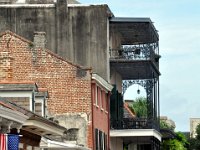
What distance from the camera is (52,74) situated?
54.2m

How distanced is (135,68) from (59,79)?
10.1 m

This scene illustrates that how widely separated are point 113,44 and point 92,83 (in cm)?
967

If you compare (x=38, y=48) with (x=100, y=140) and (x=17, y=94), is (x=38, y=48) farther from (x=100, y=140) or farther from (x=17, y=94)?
(x=17, y=94)

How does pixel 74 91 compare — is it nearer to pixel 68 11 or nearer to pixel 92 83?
pixel 92 83

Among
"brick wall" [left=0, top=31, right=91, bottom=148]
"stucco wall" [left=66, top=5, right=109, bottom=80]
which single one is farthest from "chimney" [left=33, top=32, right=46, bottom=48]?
"stucco wall" [left=66, top=5, right=109, bottom=80]

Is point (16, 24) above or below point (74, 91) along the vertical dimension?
above

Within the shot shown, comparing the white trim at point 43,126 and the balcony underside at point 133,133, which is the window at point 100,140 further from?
the white trim at point 43,126

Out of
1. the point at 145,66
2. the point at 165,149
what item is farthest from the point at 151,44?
the point at 165,149

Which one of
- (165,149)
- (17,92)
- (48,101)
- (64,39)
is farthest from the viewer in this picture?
(165,149)

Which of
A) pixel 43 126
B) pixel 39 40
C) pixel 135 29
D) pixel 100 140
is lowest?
pixel 43 126

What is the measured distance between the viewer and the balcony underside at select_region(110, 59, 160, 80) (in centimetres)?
6238

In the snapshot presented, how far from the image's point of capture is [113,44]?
212 feet

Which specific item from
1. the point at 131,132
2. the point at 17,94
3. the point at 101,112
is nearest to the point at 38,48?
the point at 101,112

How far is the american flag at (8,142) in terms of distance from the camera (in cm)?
2680
